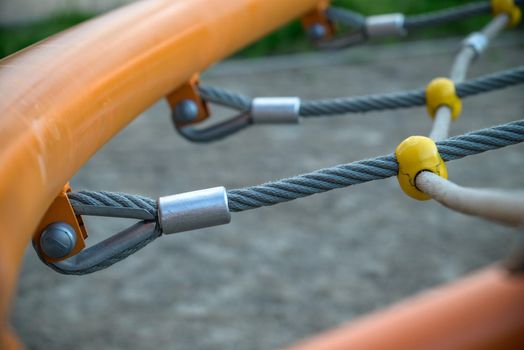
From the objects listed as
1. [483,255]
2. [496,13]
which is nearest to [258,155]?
[483,255]

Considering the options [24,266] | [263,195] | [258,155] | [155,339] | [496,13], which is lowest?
[24,266]

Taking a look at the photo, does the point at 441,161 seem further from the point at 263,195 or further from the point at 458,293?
the point at 458,293

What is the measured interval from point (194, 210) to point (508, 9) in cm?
A: 67

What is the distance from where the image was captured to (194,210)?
612 mm

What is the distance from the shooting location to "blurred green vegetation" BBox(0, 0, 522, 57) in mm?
2729

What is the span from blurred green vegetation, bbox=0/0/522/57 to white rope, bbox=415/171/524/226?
84.5 inches

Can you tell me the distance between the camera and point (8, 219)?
1.48 feet

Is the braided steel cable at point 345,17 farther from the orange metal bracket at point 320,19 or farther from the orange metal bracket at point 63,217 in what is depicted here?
the orange metal bracket at point 63,217

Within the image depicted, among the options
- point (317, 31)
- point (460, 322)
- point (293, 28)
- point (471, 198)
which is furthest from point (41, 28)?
point (460, 322)

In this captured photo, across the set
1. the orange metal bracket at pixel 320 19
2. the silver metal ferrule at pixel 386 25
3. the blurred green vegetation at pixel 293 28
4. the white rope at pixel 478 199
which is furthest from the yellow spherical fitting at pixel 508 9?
the blurred green vegetation at pixel 293 28

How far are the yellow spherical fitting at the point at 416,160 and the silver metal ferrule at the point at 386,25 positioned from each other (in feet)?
1.71

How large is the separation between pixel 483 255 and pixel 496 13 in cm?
66

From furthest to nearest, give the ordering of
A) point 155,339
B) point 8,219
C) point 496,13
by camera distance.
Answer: point 155,339 < point 496,13 < point 8,219

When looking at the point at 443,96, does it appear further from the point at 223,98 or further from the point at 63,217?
the point at 63,217
